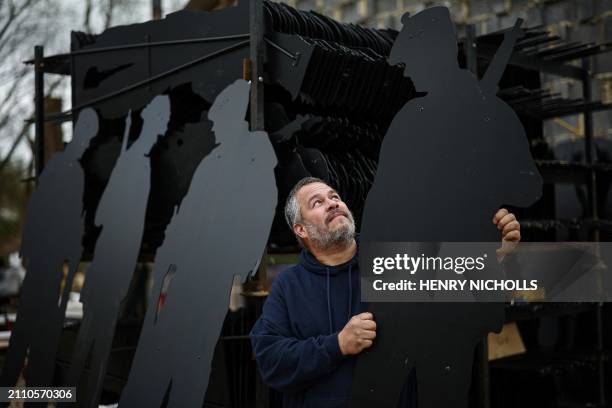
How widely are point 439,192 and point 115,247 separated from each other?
2.32 meters

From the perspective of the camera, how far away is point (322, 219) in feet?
8.46

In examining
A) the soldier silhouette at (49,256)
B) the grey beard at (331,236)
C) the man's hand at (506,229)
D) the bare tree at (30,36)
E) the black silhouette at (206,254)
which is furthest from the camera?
the bare tree at (30,36)

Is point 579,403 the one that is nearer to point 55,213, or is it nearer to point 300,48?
point 300,48

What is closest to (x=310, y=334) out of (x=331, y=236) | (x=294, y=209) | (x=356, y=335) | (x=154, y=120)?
(x=356, y=335)

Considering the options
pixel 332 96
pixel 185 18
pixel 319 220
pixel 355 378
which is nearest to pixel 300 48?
pixel 332 96

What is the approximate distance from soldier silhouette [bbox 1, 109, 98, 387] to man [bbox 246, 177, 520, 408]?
2.37 m

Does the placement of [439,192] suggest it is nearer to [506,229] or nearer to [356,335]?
[506,229]

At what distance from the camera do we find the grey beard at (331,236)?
2.54 m

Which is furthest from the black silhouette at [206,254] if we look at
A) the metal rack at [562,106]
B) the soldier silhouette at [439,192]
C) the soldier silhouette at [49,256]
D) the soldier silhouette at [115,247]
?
the metal rack at [562,106]

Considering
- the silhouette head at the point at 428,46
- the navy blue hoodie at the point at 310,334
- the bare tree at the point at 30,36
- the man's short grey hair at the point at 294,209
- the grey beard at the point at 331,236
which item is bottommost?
the navy blue hoodie at the point at 310,334

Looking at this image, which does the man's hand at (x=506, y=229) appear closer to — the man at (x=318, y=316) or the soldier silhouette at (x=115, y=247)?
the man at (x=318, y=316)

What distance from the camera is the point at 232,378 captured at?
394 cm

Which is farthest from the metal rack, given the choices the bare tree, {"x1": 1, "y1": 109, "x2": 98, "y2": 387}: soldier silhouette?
the bare tree

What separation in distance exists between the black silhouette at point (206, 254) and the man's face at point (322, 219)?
595 millimetres
